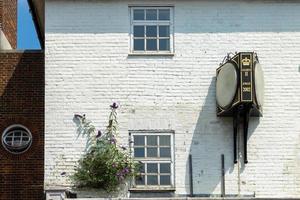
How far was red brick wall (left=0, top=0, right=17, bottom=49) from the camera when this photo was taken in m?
25.6

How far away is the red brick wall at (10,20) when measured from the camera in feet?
84.0

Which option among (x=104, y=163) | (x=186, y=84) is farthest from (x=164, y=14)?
(x=104, y=163)

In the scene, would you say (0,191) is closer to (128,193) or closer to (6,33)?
(128,193)

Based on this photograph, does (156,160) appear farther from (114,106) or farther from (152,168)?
(114,106)

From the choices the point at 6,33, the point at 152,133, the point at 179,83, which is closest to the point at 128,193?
the point at 152,133

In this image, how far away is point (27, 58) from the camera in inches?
907

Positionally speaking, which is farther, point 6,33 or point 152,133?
point 6,33

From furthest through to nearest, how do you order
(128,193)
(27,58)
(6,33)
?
(6,33) < (27,58) < (128,193)

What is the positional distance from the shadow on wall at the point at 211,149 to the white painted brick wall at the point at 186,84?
0.02m

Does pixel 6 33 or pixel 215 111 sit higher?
pixel 6 33

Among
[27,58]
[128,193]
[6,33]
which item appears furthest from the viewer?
[6,33]

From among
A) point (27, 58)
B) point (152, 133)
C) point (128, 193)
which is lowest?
point (128, 193)

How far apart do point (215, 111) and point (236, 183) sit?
1.72 meters

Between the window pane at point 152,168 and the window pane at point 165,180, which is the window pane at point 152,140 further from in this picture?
the window pane at point 165,180
